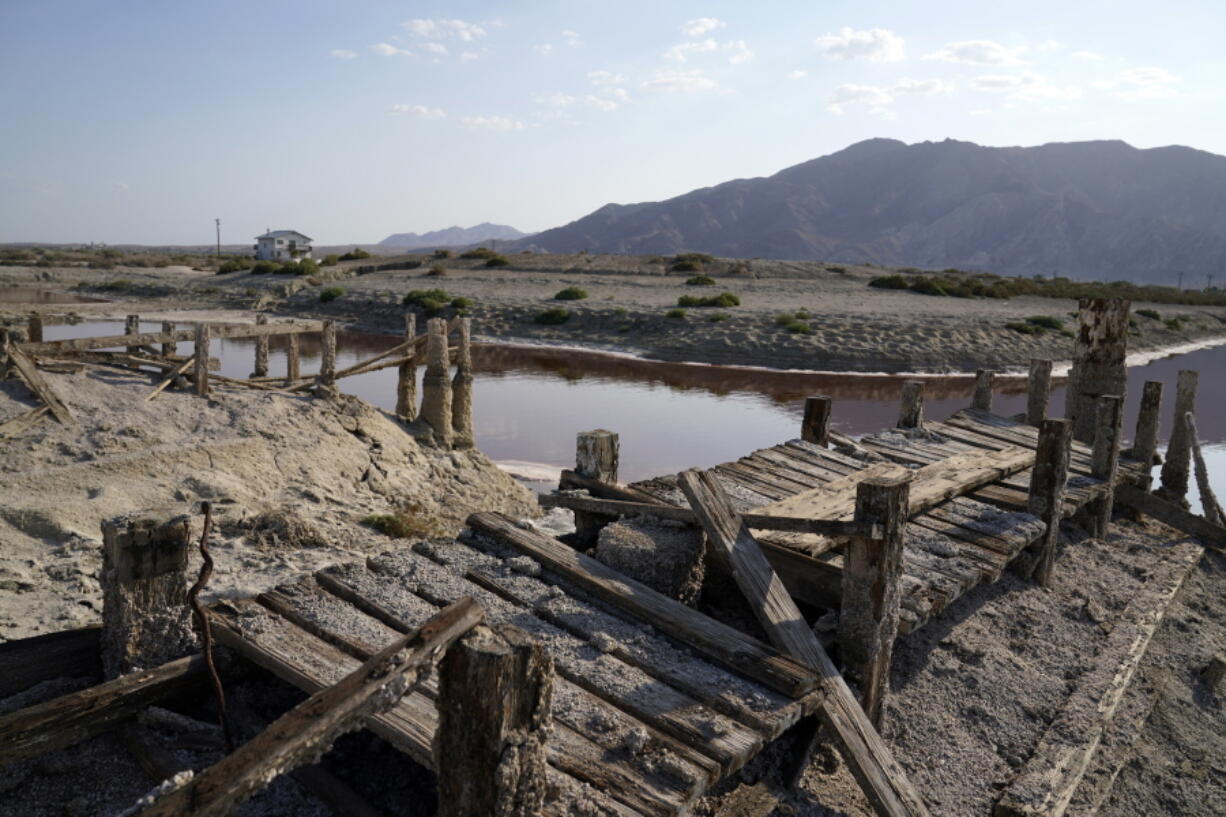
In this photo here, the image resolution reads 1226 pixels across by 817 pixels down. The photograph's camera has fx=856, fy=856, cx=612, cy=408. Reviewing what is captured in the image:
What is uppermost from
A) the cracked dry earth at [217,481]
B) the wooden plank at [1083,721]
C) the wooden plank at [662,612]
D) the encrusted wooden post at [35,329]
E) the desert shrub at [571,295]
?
the desert shrub at [571,295]

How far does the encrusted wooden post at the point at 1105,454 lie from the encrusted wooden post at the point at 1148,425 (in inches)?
68.8

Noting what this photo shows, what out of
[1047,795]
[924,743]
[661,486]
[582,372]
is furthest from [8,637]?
[582,372]

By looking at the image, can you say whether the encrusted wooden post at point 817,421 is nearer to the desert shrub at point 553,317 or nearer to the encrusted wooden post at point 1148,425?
the encrusted wooden post at point 1148,425

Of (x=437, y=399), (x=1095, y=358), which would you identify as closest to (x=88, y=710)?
(x=437, y=399)

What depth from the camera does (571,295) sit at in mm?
39344

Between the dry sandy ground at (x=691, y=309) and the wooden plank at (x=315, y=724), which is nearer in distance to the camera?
the wooden plank at (x=315, y=724)

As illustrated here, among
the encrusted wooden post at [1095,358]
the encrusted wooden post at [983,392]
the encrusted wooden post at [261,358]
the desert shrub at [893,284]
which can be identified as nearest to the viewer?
the encrusted wooden post at [1095,358]

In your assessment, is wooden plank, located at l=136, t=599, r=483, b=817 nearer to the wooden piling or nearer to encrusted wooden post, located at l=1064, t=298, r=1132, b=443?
the wooden piling

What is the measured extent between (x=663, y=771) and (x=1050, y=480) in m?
6.24

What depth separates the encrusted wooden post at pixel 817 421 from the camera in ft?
34.1

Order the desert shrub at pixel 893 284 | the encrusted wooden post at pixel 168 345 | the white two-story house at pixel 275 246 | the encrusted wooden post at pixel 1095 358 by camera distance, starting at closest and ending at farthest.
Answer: the encrusted wooden post at pixel 1095 358, the encrusted wooden post at pixel 168 345, the desert shrub at pixel 893 284, the white two-story house at pixel 275 246

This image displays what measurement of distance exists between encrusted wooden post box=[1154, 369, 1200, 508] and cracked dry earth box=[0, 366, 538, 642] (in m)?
9.86

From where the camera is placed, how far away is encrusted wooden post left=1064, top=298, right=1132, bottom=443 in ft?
A: 41.3

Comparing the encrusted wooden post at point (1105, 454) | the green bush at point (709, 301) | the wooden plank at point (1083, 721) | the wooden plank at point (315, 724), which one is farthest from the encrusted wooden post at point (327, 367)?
the green bush at point (709, 301)
